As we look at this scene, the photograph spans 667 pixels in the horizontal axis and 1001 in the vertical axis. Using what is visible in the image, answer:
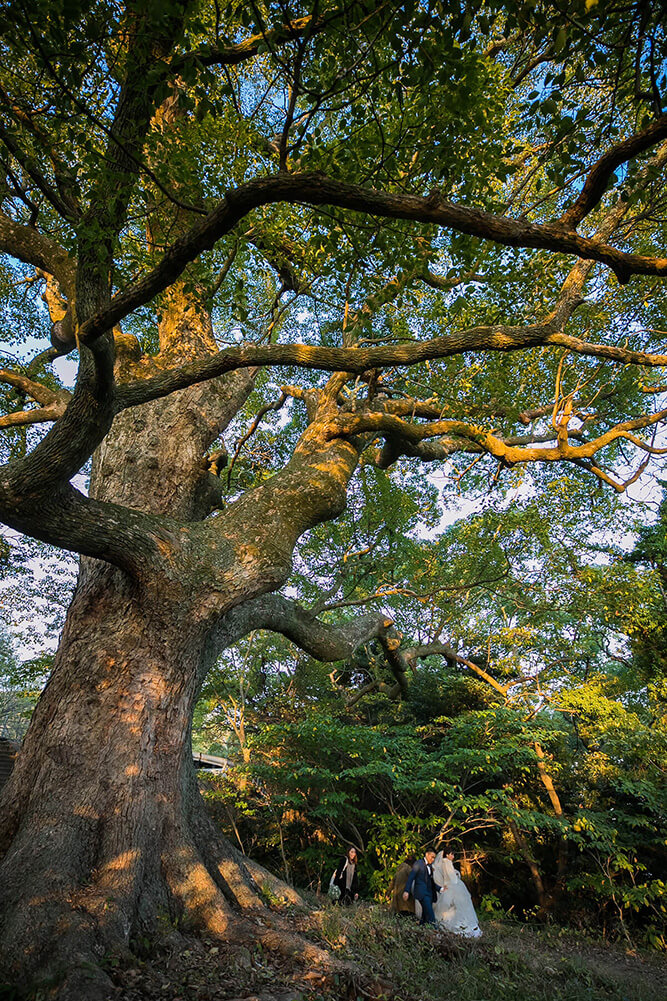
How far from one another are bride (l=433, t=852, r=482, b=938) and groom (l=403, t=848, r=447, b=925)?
0.08m

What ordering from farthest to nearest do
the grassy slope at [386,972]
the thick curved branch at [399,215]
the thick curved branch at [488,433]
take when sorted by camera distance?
the thick curved branch at [488,433], the grassy slope at [386,972], the thick curved branch at [399,215]

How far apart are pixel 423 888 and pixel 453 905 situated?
613mm

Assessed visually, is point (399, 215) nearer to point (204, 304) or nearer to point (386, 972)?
point (204, 304)

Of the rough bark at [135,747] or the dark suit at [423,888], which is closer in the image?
the rough bark at [135,747]

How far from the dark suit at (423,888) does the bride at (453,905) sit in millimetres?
150

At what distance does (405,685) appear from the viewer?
360 inches

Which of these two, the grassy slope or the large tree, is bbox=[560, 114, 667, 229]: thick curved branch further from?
the grassy slope

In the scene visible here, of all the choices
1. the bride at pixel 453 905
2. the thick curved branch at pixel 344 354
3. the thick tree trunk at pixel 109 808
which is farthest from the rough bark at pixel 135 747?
the bride at pixel 453 905

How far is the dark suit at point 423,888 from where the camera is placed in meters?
6.43

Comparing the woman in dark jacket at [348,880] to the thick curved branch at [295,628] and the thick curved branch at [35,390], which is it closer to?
the thick curved branch at [295,628]

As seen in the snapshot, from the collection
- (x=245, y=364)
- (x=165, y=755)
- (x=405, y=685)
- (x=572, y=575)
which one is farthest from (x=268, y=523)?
(x=572, y=575)

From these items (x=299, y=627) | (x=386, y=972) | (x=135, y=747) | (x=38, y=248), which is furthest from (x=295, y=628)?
(x=38, y=248)

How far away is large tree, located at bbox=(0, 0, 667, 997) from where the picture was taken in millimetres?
2732

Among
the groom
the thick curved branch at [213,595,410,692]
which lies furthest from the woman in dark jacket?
the thick curved branch at [213,595,410,692]
